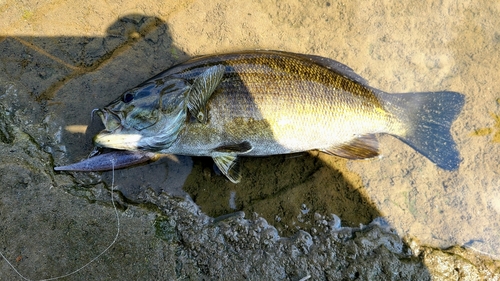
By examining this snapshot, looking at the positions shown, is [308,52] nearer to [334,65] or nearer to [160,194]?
[334,65]

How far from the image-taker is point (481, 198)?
10.2 ft

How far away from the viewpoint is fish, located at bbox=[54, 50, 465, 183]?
2.59 m

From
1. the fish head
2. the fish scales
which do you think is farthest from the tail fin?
the fish head

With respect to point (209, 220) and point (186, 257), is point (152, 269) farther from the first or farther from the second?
point (209, 220)

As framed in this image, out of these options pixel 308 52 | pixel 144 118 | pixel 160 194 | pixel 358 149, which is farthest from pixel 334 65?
pixel 160 194

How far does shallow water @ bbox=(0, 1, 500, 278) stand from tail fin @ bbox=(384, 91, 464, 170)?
0.33ft

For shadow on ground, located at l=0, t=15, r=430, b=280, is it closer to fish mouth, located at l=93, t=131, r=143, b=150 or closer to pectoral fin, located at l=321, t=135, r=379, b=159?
pectoral fin, located at l=321, t=135, r=379, b=159

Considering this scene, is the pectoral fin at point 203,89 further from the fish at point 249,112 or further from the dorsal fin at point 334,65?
the dorsal fin at point 334,65

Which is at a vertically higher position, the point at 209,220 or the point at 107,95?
the point at 107,95

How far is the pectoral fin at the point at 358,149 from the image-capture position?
9.70ft

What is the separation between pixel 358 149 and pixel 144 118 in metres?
1.91

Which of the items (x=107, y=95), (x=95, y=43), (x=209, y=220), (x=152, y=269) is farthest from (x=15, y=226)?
(x=95, y=43)

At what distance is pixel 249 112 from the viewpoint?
266 centimetres

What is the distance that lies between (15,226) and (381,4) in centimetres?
385
